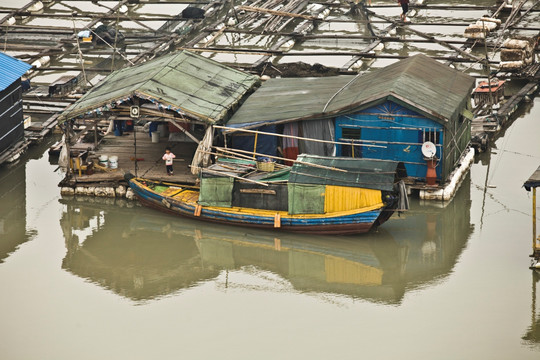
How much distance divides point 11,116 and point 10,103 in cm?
50

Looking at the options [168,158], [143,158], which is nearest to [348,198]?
[168,158]

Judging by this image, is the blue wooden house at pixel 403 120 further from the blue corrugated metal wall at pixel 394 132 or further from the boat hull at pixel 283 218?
the boat hull at pixel 283 218

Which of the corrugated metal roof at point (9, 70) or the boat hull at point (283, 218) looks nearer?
the boat hull at point (283, 218)

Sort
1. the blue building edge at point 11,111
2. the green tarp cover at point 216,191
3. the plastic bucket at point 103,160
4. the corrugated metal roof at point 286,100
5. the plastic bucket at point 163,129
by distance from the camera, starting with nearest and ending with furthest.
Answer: the green tarp cover at point 216,191, the corrugated metal roof at point 286,100, the plastic bucket at point 103,160, the blue building edge at point 11,111, the plastic bucket at point 163,129

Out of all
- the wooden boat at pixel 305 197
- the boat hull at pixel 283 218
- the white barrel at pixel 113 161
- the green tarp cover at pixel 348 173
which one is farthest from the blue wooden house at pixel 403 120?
the white barrel at pixel 113 161

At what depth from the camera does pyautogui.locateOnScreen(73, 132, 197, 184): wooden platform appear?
31.2 metres

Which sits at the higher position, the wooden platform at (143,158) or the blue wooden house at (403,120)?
the blue wooden house at (403,120)

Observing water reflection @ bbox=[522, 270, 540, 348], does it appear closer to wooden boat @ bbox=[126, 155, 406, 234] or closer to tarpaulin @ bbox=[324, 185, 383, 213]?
wooden boat @ bbox=[126, 155, 406, 234]

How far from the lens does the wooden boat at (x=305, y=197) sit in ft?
87.7

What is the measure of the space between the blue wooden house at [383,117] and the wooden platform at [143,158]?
2.23 m

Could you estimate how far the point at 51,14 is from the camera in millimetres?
53531

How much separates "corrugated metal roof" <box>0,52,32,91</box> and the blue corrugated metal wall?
12625 millimetres

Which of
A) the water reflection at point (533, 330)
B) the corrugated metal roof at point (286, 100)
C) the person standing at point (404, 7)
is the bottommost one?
the water reflection at point (533, 330)

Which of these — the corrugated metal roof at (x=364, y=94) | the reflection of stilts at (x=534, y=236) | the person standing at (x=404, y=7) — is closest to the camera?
the reflection of stilts at (x=534, y=236)
